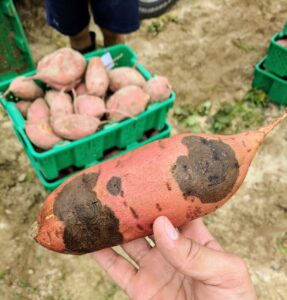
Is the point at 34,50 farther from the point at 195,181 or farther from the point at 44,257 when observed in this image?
the point at 195,181

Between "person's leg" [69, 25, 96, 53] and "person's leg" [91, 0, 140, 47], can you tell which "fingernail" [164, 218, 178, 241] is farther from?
"person's leg" [69, 25, 96, 53]

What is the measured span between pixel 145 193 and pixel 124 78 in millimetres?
1129

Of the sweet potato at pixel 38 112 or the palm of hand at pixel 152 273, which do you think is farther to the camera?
the sweet potato at pixel 38 112

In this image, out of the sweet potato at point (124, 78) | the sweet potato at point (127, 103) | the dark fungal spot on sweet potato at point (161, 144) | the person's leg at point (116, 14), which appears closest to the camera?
the dark fungal spot on sweet potato at point (161, 144)

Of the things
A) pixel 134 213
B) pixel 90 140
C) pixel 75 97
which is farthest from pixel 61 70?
pixel 134 213

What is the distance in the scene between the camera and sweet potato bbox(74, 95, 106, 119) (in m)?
1.92

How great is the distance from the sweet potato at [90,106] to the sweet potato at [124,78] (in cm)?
17

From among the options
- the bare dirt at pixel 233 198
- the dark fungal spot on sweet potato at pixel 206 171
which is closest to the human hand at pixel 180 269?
the dark fungal spot on sweet potato at pixel 206 171

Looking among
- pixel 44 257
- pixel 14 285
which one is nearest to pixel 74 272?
pixel 44 257

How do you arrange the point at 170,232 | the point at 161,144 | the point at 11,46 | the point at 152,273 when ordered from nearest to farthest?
the point at 170,232, the point at 161,144, the point at 152,273, the point at 11,46

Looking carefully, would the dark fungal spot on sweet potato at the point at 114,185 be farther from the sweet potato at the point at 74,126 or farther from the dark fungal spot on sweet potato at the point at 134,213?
the sweet potato at the point at 74,126

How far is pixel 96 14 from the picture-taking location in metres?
2.28

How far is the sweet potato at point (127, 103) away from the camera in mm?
1911

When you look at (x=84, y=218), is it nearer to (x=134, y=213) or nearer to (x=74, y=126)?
(x=134, y=213)
